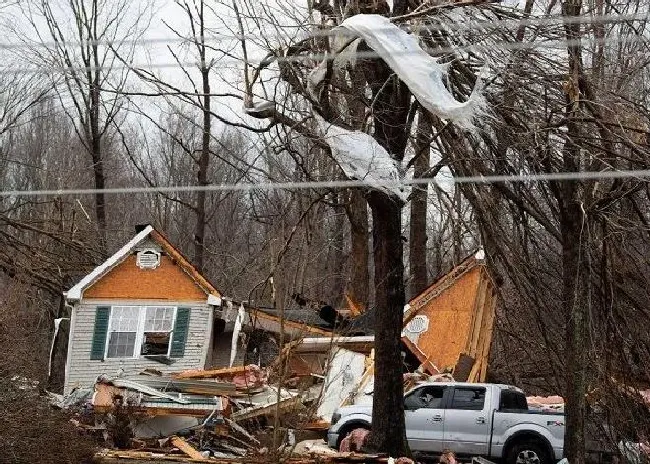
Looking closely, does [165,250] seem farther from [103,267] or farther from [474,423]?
[474,423]

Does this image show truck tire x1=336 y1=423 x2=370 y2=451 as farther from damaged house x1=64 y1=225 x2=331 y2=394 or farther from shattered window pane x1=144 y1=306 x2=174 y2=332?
shattered window pane x1=144 y1=306 x2=174 y2=332

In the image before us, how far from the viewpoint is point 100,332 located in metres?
21.3

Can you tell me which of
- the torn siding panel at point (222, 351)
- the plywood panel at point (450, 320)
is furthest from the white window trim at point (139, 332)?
the plywood panel at point (450, 320)

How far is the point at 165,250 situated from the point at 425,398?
9.92 meters

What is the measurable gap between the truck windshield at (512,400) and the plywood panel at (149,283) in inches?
392

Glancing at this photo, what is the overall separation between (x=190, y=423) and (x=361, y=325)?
5.10 meters

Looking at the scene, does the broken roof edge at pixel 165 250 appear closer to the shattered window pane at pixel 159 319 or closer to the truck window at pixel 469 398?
the shattered window pane at pixel 159 319

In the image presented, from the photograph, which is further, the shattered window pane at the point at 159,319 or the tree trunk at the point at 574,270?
A: the shattered window pane at the point at 159,319

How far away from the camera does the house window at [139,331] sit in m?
21.3

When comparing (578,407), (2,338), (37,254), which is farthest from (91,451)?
(578,407)

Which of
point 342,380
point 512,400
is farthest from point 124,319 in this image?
point 512,400

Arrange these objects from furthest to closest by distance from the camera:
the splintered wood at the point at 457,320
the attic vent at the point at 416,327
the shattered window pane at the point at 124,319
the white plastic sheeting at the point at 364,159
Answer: the shattered window pane at the point at 124,319 < the attic vent at the point at 416,327 < the splintered wood at the point at 457,320 < the white plastic sheeting at the point at 364,159

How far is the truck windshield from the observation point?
14.5m

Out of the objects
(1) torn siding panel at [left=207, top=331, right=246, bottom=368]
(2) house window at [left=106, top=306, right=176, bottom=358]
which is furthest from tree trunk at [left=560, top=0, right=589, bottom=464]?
(1) torn siding panel at [left=207, top=331, right=246, bottom=368]
